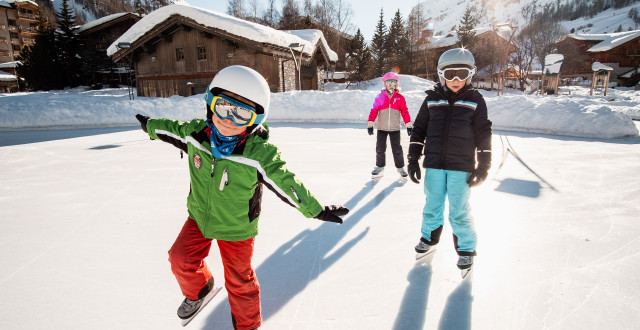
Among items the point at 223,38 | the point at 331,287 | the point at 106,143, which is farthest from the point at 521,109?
the point at 223,38

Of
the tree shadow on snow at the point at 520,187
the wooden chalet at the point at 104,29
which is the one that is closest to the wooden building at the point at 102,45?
the wooden chalet at the point at 104,29

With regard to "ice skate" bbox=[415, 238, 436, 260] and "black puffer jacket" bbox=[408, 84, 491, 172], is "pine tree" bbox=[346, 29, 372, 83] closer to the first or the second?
"black puffer jacket" bbox=[408, 84, 491, 172]

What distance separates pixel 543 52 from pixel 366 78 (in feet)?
86.7

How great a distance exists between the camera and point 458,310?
1838 mm

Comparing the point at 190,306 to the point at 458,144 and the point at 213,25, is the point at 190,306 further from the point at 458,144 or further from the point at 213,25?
the point at 213,25

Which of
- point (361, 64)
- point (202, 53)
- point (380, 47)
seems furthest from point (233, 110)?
point (380, 47)

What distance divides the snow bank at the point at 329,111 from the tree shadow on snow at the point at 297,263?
25.4ft

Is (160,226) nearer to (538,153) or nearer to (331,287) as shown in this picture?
(331,287)

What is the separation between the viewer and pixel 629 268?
2.23 meters

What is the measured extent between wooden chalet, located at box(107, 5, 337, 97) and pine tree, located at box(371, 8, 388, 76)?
1606 cm

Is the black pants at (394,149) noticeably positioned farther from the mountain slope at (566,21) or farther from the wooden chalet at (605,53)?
the wooden chalet at (605,53)

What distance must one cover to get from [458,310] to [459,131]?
112 centimetres

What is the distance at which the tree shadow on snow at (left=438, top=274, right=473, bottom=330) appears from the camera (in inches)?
67.5

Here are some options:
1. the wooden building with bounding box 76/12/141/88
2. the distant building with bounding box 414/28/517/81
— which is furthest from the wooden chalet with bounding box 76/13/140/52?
the distant building with bounding box 414/28/517/81
